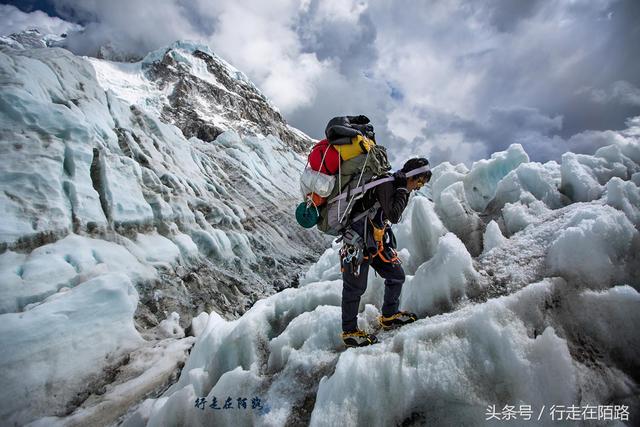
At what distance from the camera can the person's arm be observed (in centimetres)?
326

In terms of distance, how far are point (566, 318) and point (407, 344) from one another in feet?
4.26

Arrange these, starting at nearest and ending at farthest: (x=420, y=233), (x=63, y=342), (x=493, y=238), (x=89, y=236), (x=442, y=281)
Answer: (x=442, y=281) → (x=493, y=238) → (x=420, y=233) → (x=63, y=342) → (x=89, y=236)

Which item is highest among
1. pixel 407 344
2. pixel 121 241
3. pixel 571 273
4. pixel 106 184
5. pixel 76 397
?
pixel 106 184

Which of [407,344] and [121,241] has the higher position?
[121,241]

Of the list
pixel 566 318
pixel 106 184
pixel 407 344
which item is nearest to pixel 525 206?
pixel 566 318

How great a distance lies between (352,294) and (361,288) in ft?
0.37

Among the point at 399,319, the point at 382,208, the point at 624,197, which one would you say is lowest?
the point at 399,319

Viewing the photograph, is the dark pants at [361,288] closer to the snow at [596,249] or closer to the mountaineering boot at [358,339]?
the mountaineering boot at [358,339]

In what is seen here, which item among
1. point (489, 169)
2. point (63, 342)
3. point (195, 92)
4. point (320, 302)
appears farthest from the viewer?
point (195, 92)

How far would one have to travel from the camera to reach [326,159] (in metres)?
3.46

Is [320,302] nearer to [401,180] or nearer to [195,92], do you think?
[401,180]

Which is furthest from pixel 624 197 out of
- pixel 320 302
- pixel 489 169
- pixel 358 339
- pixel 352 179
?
pixel 489 169

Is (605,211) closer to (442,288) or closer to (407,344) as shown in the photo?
(442,288)

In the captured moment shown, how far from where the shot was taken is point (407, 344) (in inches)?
114
